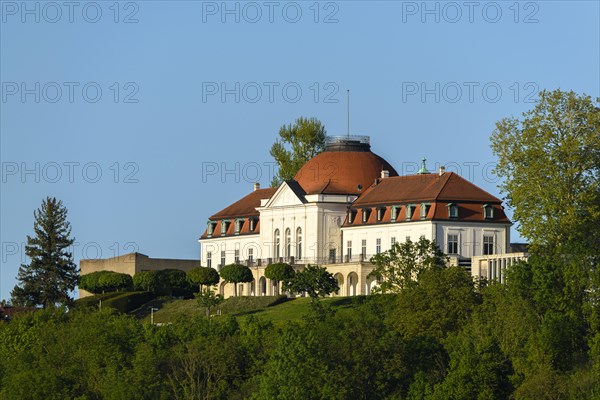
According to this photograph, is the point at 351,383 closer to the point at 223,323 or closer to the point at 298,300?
the point at 223,323

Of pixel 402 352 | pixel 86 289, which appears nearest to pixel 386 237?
pixel 86 289

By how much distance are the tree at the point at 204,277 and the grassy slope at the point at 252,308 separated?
2555mm

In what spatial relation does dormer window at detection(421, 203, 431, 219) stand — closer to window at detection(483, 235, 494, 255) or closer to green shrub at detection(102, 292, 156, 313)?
window at detection(483, 235, 494, 255)

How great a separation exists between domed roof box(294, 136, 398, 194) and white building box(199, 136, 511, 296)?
0.07m

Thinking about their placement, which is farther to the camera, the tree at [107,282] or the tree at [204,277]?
the tree at [107,282]

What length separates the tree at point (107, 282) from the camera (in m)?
152

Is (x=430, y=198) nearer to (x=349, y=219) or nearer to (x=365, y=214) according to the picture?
(x=365, y=214)

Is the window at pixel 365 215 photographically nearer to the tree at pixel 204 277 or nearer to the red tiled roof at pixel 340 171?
the red tiled roof at pixel 340 171

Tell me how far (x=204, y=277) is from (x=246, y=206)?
1064 cm

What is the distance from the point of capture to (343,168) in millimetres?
151250

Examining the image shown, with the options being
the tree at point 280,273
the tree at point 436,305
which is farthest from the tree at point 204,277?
the tree at point 436,305

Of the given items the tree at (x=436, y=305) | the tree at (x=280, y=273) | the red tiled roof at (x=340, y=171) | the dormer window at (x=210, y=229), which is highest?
the red tiled roof at (x=340, y=171)

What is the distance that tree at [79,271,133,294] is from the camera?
15212cm

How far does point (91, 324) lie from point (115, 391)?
41.8 feet
